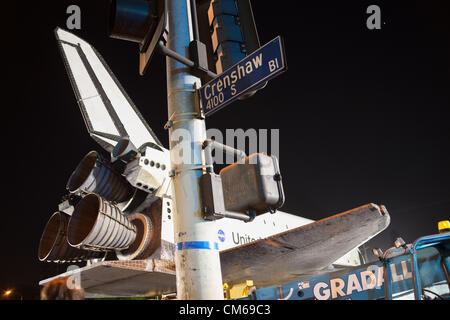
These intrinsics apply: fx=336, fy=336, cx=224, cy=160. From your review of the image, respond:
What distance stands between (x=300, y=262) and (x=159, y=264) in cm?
514

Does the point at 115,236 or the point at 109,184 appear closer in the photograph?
the point at 115,236

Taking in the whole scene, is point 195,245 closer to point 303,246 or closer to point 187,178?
point 187,178

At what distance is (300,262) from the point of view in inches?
433

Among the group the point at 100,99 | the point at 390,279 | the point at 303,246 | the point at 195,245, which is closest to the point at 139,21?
the point at 195,245

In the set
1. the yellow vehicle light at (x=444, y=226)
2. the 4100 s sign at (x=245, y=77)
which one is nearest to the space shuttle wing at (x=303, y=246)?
the yellow vehicle light at (x=444, y=226)

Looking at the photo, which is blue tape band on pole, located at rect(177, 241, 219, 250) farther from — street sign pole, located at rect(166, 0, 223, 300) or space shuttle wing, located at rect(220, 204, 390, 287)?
space shuttle wing, located at rect(220, 204, 390, 287)

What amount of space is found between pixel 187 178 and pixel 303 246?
21.5 ft

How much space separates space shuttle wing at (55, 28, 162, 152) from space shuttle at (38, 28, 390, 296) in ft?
0.10

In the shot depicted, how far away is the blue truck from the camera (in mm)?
4148

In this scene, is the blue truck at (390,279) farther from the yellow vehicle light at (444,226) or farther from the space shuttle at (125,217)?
the space shuttle at (125,217)

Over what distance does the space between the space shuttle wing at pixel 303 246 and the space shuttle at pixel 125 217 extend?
0.02 metres

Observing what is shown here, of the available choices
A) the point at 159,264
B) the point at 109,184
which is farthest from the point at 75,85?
the point at 159,264

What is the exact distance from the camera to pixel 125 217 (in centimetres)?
848
